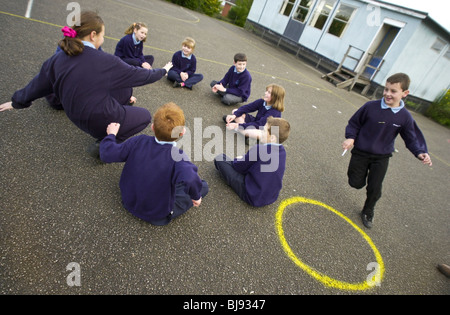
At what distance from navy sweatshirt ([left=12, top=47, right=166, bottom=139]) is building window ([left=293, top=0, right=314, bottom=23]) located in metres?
16.5

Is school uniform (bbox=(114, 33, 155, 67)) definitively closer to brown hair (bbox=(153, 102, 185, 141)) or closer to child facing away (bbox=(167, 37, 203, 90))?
child facing away (bbox=(167, 37, 203, 90))

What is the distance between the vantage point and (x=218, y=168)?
3.11 meters

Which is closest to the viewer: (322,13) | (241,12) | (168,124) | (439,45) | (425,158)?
(168,124)

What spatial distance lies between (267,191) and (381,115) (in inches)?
74.0

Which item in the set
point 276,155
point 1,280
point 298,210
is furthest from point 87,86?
point 298,210

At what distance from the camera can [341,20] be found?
517 inches

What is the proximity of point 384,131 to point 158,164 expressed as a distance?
2947 mm

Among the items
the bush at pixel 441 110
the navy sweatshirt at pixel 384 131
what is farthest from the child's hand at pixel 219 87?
the bush at pixel 441 110

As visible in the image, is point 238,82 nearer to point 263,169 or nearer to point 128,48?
point 128,48

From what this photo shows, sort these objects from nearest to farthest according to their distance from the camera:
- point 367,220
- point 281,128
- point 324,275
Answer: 1. point 324,275
2. point 281,128
3. point 367,220

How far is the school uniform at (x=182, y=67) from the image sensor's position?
496cm

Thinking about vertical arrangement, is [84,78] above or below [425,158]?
below

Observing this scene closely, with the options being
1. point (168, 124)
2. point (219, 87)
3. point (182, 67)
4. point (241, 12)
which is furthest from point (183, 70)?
point (241, 12)

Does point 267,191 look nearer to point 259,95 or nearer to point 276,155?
point 276,155
